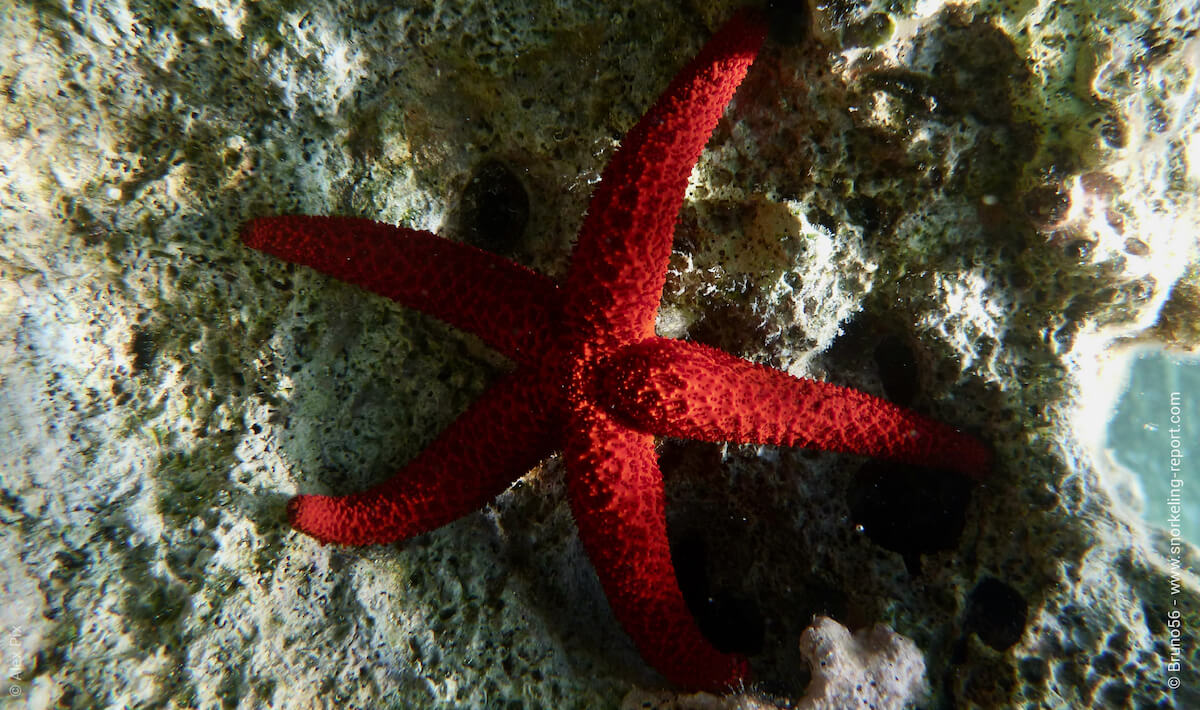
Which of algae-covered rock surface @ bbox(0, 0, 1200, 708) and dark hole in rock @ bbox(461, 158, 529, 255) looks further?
dark hole in rock @ bbox(461, 158, 529, 255)

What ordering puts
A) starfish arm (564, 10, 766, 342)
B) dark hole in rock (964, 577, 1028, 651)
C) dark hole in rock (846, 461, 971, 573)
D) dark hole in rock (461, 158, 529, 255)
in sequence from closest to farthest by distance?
starfish arm (564, 10, 766, 342) < dark hole in rock (964, 577, 1028, 651) < dark hole in rock (846, 461, 971, 573) < dark hole in rock (461, 158, 529, 255)

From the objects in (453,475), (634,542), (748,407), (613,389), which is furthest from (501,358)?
(748,407)

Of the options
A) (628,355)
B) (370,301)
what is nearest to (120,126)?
(370,301)

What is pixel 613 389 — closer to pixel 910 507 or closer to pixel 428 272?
pixel 428 272

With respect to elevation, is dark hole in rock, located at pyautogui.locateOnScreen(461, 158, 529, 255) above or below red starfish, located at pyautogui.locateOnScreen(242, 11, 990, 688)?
above

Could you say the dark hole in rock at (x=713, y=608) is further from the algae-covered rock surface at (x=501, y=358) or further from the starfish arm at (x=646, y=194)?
the starfish arm at (x=646, y=194)

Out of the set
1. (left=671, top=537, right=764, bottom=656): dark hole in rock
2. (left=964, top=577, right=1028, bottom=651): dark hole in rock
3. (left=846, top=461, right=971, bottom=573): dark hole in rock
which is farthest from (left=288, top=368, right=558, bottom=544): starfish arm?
(left=964, top=577, right=1028, bottom=651): dark hole in rock

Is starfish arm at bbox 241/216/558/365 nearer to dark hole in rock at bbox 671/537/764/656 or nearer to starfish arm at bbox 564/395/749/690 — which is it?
starfish arm at bbox 564/395/749/690

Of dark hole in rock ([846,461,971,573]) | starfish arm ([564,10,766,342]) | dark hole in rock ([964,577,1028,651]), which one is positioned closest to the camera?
starfish arm ([564,10,766,342])

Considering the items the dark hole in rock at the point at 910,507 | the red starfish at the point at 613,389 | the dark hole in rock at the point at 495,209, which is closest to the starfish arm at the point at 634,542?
the red starfish at the point at 613,389
